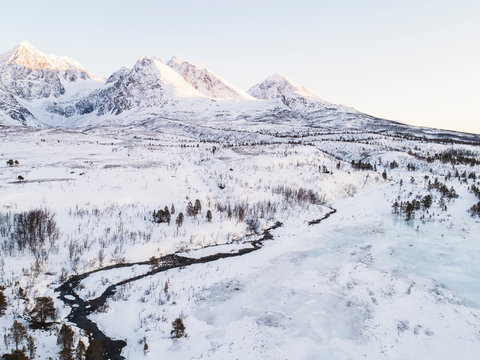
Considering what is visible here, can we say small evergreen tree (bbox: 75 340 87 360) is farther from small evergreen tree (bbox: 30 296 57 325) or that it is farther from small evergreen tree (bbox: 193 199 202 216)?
small evergreen tree (bbox: 193 199 202 216)

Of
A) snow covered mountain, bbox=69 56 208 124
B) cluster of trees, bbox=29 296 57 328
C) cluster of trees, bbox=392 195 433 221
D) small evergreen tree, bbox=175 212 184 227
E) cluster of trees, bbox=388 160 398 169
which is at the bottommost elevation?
cluster of trees, bbox=29 296 57 328

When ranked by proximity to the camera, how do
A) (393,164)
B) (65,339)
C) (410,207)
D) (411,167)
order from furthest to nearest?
(393,164) → (411,167) → (410,207) → (65,339)

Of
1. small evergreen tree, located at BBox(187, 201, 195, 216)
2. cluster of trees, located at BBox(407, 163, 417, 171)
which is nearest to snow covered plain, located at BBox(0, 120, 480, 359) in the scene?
small evergreen tree, located at BBox(187, 201, 195, 216)

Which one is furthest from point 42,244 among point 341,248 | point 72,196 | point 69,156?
point 69,156

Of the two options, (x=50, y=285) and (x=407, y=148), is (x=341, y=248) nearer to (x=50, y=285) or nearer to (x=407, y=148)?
(x=50, y=285)

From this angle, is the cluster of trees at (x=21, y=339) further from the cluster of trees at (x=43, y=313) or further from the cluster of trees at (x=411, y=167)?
the cluster of trees at (x=411, y=167)

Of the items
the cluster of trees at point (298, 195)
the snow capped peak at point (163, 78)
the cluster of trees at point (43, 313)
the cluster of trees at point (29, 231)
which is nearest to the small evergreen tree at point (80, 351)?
the cluster of trees at point (43, 313)

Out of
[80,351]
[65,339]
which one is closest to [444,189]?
[80,351]

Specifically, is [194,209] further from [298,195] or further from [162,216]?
[298,195]
